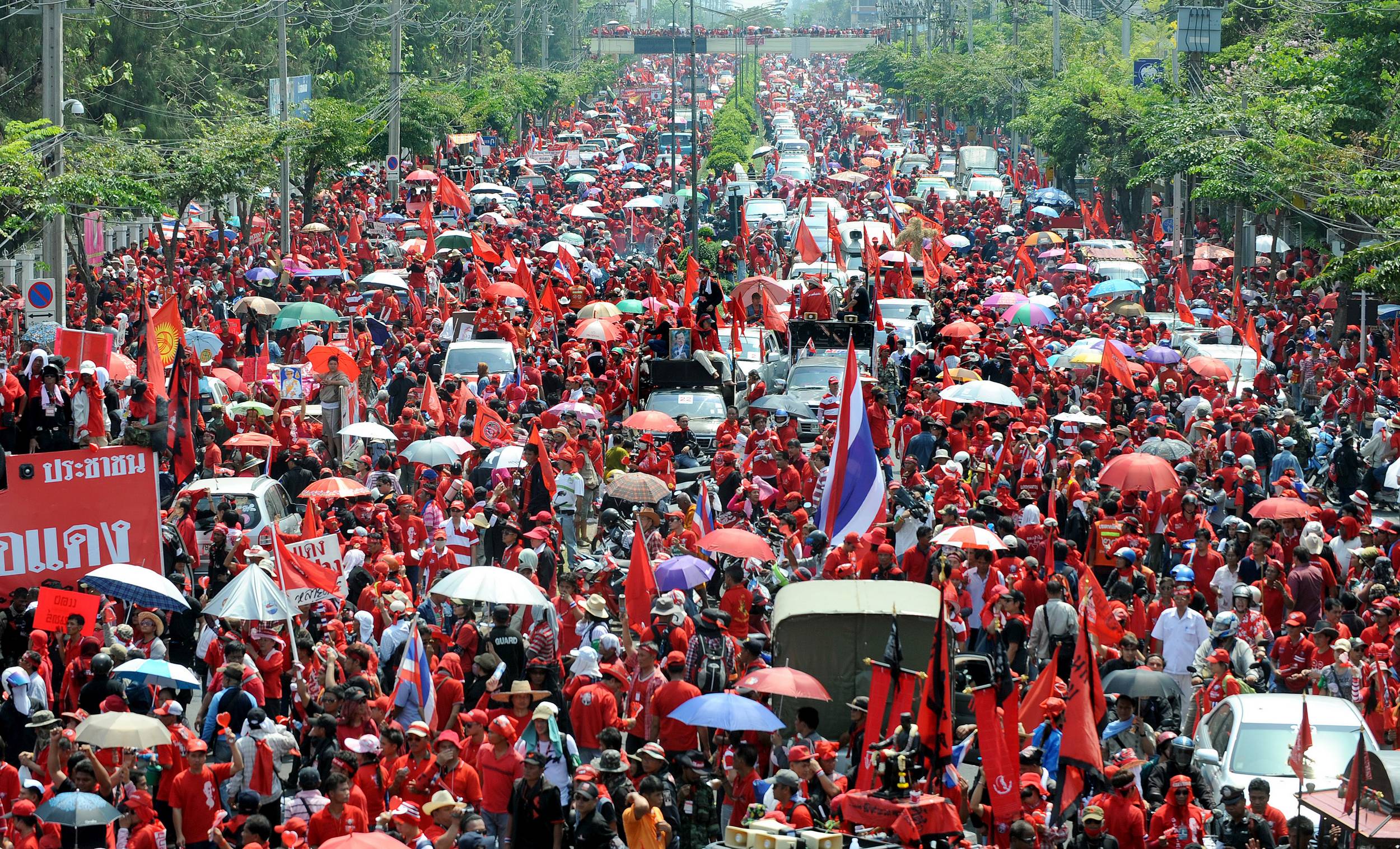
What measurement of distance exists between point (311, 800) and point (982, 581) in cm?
676

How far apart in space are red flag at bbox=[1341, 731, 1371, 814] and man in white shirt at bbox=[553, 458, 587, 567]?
9147mm

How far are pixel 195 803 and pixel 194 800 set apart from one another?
0.01 metres

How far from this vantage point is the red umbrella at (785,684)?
41.2 feet

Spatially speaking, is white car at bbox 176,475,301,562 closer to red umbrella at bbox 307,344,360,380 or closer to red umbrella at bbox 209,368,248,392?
red umbrella at bbox 307,344,360,380

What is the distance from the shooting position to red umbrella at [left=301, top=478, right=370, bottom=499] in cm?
1806

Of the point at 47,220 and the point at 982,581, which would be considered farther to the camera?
the point at 47,220

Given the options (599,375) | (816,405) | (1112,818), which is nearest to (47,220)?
(599,375)

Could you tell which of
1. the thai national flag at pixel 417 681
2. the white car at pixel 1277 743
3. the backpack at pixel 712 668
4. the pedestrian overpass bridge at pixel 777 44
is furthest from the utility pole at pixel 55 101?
the pedestrian overpass bridge at pixel 777 44

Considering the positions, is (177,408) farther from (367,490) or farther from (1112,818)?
(1112,818)

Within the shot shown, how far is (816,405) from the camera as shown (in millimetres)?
25672

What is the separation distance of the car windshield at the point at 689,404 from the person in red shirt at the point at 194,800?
1297 cm

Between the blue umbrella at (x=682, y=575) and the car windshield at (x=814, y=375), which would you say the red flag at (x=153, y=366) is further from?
the car windshield at (x=814, y=375)

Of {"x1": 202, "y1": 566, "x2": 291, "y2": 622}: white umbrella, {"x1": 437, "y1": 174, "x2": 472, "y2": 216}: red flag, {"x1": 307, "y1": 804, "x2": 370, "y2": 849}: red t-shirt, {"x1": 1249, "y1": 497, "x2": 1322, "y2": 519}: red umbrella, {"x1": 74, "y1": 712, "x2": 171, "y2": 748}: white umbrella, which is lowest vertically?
{"x1": 307, "y1": 804, "x2": 370, "y2": 849}: red t-shirt

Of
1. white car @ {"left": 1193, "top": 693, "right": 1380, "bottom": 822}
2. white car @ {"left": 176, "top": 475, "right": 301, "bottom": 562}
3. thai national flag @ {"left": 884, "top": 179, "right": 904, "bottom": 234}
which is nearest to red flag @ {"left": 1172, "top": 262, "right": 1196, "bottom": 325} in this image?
thai national flag @ {"left": 884, "top": 179, "right": 904, "bottom": 234}
